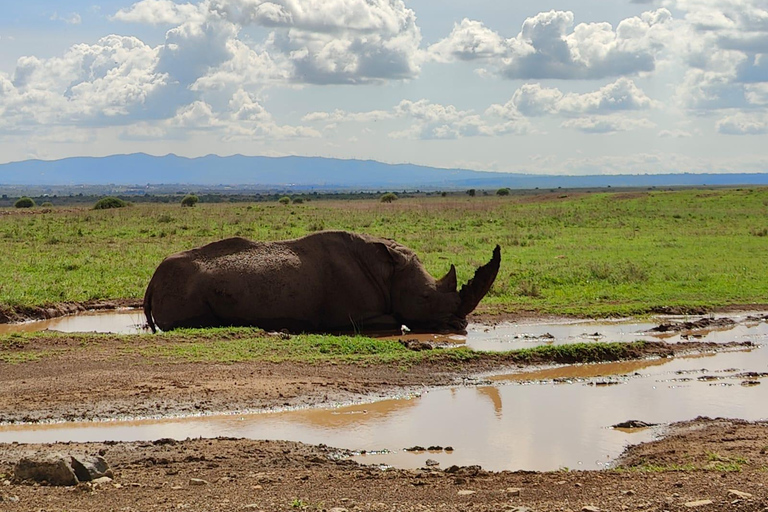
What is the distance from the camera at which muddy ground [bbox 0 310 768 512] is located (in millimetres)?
6703

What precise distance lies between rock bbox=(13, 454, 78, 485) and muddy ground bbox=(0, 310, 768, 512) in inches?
4.0

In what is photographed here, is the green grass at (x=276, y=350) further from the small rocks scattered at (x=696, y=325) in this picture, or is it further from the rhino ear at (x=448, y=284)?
the rhino ear at (x=448, y=284)

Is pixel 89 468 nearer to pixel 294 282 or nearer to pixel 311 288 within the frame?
pixel 294 282

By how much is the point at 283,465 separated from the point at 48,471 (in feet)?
6.56

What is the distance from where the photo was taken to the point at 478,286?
16.6 meters

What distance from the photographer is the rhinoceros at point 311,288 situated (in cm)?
1599

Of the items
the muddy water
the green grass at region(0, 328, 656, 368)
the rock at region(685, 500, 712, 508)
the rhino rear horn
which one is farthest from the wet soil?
the rhino rear horn

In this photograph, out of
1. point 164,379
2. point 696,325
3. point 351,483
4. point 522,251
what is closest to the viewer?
point 351,483

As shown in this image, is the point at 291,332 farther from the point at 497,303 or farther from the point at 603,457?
the point at 603,457

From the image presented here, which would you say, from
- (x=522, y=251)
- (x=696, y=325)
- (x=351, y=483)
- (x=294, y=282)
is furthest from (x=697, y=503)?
(x=522, y=251)

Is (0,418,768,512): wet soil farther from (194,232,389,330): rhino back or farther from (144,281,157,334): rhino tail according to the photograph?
(144,281,157,334): rhino tail

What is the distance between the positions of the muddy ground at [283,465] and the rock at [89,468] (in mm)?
133

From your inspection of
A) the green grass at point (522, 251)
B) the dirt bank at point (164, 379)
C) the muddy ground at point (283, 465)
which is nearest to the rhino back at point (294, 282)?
the dirt bank at point (164, 379)

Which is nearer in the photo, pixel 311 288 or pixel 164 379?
pixel 164 379
